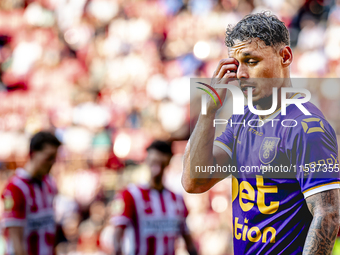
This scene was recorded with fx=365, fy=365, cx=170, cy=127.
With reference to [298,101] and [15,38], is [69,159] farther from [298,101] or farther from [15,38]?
[298,101]

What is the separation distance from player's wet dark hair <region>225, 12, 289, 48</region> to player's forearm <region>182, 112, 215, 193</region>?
0.26 m

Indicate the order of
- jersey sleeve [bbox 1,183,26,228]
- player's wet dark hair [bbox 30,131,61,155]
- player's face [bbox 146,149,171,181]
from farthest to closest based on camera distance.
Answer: player's face [bbox 146,149,171,181] → player's wet dark hair [bbox 30,131,61,155] → jersey sleeve [bbox 1,183,26,228]

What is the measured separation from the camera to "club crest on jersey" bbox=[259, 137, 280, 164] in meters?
1.08

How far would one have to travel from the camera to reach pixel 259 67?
42.3 inches

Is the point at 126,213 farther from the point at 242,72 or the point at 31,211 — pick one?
the point at 242,72

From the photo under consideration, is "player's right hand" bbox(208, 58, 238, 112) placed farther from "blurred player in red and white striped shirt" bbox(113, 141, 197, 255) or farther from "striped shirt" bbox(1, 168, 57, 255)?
"striped shirt" bbox(1, 168, 57, 255)

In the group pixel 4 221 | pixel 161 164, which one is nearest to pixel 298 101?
pixel 161 164

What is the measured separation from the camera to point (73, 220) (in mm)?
7832

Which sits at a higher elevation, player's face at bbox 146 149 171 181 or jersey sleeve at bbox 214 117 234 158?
jersey sleeve at bbox 214 117 234 158

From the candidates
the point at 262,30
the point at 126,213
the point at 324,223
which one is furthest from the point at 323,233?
the point at 126,213

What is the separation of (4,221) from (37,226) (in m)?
0.31

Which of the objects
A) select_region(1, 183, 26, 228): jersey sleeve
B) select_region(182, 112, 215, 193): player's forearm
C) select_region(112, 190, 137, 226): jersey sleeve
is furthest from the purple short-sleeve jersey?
select_region(1, 183, 26, 228): jersey sleeve

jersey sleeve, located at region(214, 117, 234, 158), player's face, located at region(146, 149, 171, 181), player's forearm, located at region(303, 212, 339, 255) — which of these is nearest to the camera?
player's forearm, located at region(303, 212, 339, 255)

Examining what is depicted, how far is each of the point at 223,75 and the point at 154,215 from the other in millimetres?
2093
